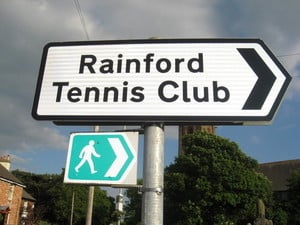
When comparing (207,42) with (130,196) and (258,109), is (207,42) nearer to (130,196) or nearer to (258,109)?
(258,109)

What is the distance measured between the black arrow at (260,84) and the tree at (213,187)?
32.4m

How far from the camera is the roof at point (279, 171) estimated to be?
194 ft

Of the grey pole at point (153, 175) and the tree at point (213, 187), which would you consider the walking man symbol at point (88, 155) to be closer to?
the grey pole at point (153, 175)

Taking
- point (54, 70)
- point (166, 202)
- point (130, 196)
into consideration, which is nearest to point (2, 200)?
point (166, 202)

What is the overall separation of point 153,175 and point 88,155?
0.48m

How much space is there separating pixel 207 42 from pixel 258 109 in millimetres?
650

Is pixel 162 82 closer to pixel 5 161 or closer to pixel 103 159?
pixel 103 159

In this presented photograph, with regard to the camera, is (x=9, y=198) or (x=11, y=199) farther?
(x=11, y=199)

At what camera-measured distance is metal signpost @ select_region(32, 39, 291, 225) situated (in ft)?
8.89

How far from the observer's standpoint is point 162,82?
2.86 metres

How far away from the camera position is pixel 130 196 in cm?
5562

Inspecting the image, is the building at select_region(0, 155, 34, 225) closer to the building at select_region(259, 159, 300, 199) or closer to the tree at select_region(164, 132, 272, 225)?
the tree at select_region(164, 132, 272, 225)

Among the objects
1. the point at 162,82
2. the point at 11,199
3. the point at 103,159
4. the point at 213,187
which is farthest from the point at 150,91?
the point at 11,199

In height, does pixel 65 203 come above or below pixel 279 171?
below
